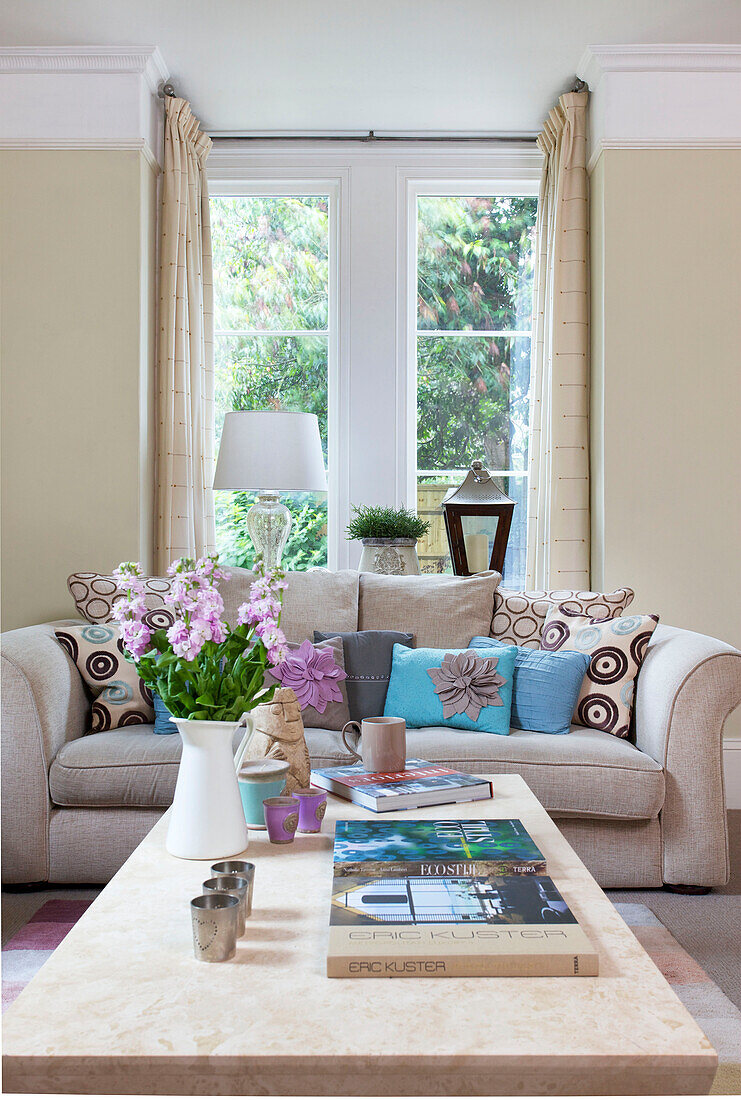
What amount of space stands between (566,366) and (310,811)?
2.73 m

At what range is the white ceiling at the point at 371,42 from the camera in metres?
3.24

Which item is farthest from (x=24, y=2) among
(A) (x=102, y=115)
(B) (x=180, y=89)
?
(B) (x=180, y=89)

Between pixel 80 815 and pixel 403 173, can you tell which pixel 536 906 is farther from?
pixel 403 173

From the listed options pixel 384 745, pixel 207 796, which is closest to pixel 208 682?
pixel 207 796

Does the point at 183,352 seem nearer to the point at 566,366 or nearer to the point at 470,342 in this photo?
the point at 470,342

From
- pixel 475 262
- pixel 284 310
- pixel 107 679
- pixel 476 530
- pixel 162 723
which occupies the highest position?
pixel 475 262

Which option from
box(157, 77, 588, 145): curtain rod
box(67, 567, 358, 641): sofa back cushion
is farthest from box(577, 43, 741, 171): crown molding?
box(67, 567, 358, 641): sofa back cushion

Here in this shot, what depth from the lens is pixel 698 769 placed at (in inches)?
93.5

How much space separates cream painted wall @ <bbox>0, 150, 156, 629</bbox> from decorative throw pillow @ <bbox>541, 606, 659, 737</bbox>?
1918 millimetres

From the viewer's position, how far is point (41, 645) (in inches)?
100

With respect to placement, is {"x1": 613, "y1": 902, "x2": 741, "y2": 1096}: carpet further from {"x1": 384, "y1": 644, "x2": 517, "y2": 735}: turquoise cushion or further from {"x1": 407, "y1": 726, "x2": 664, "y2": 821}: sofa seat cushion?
{"x1": 384, "y1": 644, "x2": 517, "y2": 735}: turquoise cushion

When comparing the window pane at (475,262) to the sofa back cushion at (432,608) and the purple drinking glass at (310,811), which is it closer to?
the sofa back cushion at (432,608)

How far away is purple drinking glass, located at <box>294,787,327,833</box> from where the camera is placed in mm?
1520

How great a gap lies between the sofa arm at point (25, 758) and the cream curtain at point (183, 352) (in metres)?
1.37
